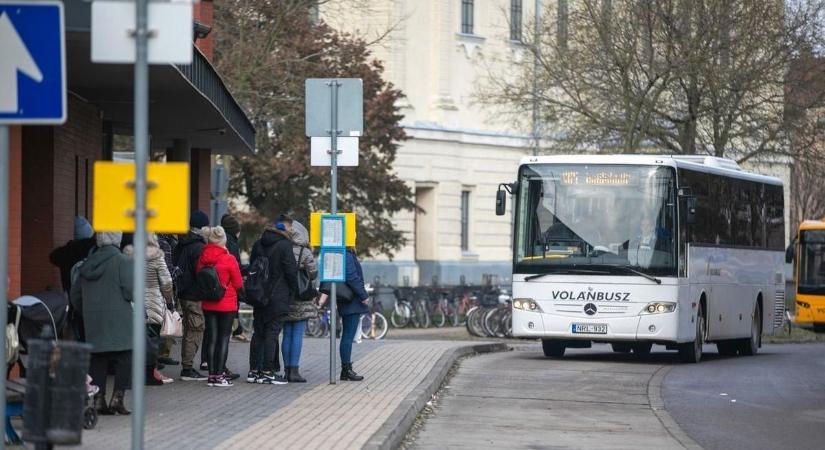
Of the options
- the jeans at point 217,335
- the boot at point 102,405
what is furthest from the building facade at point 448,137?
the boot at point 102,405

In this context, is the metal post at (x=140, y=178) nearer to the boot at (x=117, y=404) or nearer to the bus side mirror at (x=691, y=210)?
the boot at (x=117, y=404)

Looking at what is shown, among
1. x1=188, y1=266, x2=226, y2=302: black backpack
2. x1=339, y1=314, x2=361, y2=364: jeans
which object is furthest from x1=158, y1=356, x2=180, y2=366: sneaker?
x1=188, y1=266, x2=226, y2=302: black backpack

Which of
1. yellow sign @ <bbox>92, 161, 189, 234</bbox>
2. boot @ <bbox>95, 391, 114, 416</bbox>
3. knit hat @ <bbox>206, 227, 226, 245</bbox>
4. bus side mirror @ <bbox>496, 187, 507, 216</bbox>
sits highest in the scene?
bus side mirror @ <bbox>496, 187, 507, 216</bbox>

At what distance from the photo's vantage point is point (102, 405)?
539 inches

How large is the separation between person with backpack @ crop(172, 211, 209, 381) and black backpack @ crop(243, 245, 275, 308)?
0.54 m

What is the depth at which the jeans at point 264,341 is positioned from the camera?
56.7 ft

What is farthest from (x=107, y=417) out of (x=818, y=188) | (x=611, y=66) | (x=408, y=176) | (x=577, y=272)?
(x=818, y=188)

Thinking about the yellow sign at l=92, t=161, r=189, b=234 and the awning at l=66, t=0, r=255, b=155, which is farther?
the awning at l=66, t=0, r=255, b=155

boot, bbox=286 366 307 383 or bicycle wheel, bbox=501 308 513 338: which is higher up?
boot, bbox=286 366 307 383

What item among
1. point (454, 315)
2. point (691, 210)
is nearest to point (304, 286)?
point (691, 210)

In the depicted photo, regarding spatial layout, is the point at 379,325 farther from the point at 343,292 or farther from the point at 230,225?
the point at 343,292

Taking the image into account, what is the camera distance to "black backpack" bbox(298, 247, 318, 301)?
17219 mm

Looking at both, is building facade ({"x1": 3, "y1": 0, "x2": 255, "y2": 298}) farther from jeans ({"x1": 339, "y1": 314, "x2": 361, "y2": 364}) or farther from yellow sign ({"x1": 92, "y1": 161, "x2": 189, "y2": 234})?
yellow sign ({"x1": 92, "y1": 161, "x2": 189, "y2": 234})

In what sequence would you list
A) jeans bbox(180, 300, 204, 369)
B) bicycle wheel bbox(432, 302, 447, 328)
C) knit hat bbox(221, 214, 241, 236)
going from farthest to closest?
bicycle wheel bbox(432, 302, 447, 328)
knit hat bbox(221, 214, 241, 236)
jeans bbox(180, 300, 204, 369)
